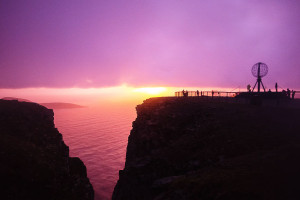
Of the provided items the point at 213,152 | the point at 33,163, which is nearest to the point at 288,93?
the point at 213,152

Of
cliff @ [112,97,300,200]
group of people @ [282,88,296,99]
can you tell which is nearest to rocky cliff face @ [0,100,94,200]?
cliff @ [112,97,300,200]

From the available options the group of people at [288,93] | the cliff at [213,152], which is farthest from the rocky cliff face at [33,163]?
the group of people at [288,93]

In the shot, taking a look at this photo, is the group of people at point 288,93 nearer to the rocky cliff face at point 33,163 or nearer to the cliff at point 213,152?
the cliff at point 213,152

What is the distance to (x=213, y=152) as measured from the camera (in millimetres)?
19359

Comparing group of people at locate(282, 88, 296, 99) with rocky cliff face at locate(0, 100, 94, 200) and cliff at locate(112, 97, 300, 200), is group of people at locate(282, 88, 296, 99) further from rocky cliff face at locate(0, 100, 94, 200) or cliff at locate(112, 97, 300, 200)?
rocky cliff face at locate(0, 100, 94, 200)

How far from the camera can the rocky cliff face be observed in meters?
21.9

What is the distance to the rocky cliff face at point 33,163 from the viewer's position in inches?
862

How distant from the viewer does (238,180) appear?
1166 cm

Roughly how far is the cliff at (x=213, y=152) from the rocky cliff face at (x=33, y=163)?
8.73 meters

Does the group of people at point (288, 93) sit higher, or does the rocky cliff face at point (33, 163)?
the group of people at point (288, 93)

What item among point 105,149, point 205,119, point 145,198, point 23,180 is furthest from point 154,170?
point 105,149

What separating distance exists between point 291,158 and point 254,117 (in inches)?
480

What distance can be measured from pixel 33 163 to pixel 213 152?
82.5 feet

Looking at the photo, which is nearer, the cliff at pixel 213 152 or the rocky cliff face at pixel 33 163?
the cliff at pixel 213 152
